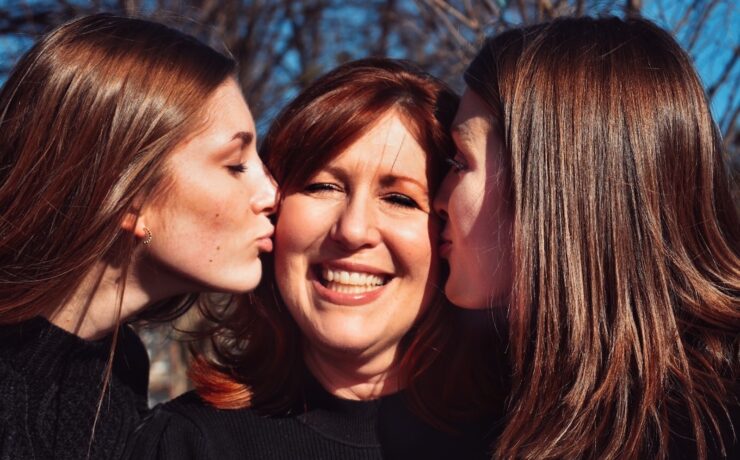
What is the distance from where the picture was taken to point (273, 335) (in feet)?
8.76

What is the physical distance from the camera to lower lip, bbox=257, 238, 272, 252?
8.18ft

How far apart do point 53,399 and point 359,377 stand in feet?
2.97

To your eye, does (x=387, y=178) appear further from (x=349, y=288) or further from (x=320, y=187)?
(x=349, y=288)

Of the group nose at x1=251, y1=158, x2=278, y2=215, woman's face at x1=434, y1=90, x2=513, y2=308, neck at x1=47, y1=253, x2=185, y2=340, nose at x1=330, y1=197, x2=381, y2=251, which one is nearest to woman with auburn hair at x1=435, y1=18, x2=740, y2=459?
woman's face at x1=434, y1=90, x2=513, y2=308

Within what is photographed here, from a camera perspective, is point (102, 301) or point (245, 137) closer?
point (102, 301)

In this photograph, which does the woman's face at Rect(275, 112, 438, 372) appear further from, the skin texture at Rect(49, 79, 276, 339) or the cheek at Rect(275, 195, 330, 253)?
the skin texture at Rect(49, 79, 276, 339)

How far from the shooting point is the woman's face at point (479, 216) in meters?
2.28

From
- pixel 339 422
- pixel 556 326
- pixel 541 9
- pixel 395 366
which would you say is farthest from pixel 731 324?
pixel 541 9

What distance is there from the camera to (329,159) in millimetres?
2428

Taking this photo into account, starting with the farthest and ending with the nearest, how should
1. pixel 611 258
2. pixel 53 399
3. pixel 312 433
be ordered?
pixel 312 433 → pixel 53 399 → pixel 611 258

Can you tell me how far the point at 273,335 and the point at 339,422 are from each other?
380 millimetres

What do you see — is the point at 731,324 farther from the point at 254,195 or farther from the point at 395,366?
the point at 254,195

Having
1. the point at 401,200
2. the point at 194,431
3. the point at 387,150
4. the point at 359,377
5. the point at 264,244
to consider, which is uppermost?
the point at 387,150

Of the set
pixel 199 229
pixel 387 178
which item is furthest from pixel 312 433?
pixel 387 178
